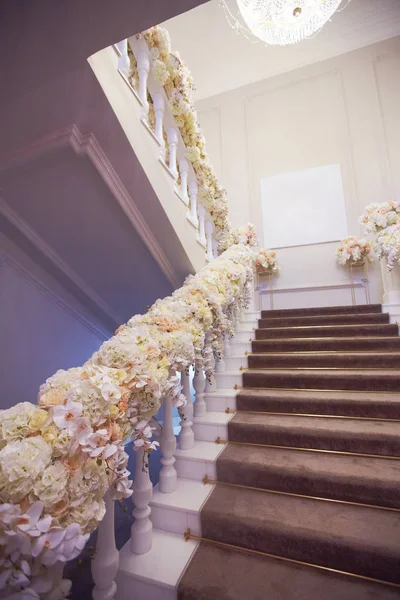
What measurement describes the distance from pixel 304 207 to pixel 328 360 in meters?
4.01

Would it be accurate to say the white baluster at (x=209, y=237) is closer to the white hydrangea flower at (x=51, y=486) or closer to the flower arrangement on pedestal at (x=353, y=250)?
the flower arrangement on pedestal at (x=353, y=250)

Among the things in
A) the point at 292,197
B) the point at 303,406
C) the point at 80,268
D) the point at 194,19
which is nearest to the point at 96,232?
the point at 80,268

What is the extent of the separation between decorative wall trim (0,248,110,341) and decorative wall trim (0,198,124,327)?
24cm

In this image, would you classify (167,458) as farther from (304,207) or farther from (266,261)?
(304,207)

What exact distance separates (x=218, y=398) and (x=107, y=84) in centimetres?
244

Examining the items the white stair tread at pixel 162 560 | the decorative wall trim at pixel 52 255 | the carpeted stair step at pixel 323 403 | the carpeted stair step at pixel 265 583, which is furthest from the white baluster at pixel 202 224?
the carpeted stair step at pixel 265 583

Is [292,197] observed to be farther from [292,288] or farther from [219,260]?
[219,260]

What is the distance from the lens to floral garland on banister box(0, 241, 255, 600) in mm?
749

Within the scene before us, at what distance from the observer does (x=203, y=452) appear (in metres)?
2.08

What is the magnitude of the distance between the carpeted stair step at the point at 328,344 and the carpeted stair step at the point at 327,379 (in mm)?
394

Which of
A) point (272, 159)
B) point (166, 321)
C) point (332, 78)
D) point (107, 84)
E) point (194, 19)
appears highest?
point (194, 19)

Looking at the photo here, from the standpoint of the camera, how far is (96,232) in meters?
2.81

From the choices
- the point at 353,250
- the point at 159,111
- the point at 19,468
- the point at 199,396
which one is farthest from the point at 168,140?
the point at 353,250

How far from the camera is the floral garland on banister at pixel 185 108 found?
2376 millimetres
